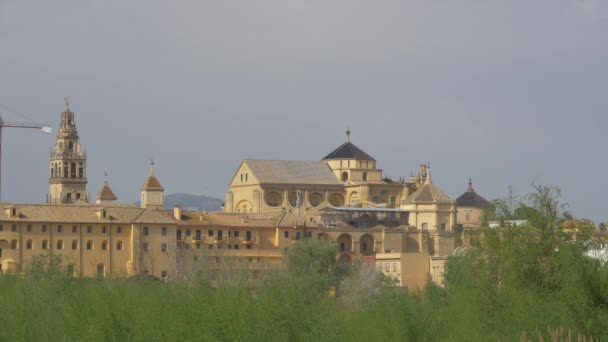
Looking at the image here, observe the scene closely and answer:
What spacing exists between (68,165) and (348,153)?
21.0m

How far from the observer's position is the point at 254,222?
346 ft

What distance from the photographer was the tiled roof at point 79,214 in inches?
Answer: 3706

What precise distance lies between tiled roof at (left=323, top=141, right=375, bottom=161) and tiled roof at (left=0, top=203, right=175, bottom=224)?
27864mm

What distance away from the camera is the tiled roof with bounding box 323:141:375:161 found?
125688 millimetres

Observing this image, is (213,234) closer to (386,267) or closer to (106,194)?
(386,267)

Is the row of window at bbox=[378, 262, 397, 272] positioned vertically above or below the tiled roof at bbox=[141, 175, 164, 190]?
below

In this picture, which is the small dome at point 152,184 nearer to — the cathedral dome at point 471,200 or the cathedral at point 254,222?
the cathedral at point 254,222

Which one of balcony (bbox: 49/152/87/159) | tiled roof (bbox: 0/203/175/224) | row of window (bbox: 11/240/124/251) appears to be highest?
balcony (bbox: 49/152/87/159)

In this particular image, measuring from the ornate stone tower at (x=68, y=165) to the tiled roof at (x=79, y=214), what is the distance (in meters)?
30.3

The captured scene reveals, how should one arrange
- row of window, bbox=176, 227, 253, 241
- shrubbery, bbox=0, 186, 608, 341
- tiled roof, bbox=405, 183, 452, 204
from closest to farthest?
shrubbery, bbox=0, 186, 608, 341, row of window, bbox=176, 227, 253, 241, tiled roof, bbox=405, 183, 452, 204

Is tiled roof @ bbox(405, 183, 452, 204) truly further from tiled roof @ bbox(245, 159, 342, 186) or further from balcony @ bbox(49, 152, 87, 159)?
balcony @ bbox(49, 152, 87, 159)

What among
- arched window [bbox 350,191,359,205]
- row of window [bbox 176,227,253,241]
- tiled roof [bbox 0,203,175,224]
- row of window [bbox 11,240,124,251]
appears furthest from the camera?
arched window [bbox 350,191,359,205]

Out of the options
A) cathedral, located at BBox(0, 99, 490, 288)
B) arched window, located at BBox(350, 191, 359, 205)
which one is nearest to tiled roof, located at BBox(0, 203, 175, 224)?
cathedral, located at BBox(0, 99, 490, 288)

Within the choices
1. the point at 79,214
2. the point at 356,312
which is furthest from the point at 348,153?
the point at 356,312
